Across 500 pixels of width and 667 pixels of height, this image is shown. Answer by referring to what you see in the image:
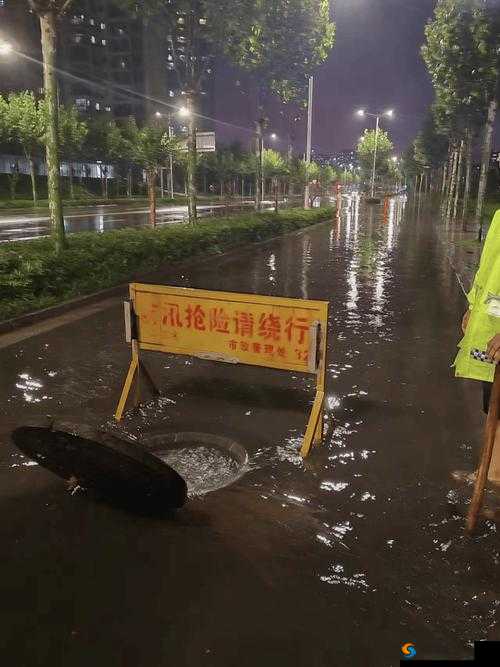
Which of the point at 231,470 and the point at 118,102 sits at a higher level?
the point at 118,102

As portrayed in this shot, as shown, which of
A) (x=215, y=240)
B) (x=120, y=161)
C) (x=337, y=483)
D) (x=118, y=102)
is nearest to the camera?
(x=337, y=483)

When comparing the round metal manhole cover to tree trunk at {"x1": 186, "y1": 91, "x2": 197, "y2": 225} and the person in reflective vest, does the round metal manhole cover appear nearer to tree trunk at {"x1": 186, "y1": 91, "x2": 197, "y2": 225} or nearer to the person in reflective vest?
the person in reflective vest

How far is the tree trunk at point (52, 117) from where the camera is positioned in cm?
1023

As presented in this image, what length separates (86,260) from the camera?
1020 cm

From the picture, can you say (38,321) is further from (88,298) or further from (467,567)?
(467,567)

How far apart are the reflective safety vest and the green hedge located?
674 cm

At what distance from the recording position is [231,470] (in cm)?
428

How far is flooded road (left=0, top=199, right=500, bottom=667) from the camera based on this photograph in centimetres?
255

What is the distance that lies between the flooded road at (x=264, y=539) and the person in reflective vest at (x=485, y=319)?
0.99m

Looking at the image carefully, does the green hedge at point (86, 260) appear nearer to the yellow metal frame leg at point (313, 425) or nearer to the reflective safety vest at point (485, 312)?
the yellow metal frame leg at point (313, 425)

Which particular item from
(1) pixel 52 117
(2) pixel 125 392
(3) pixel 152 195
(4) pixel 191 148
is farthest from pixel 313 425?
(3) pixel 152 195

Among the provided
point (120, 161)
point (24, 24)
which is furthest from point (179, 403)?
point (24, 24)

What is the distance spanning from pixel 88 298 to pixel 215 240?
7.57 meters

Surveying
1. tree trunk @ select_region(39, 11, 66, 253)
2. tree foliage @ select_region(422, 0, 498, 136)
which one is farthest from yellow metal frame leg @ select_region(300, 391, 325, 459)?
tree foliage @ select_region(422, 0, 498, 136)
